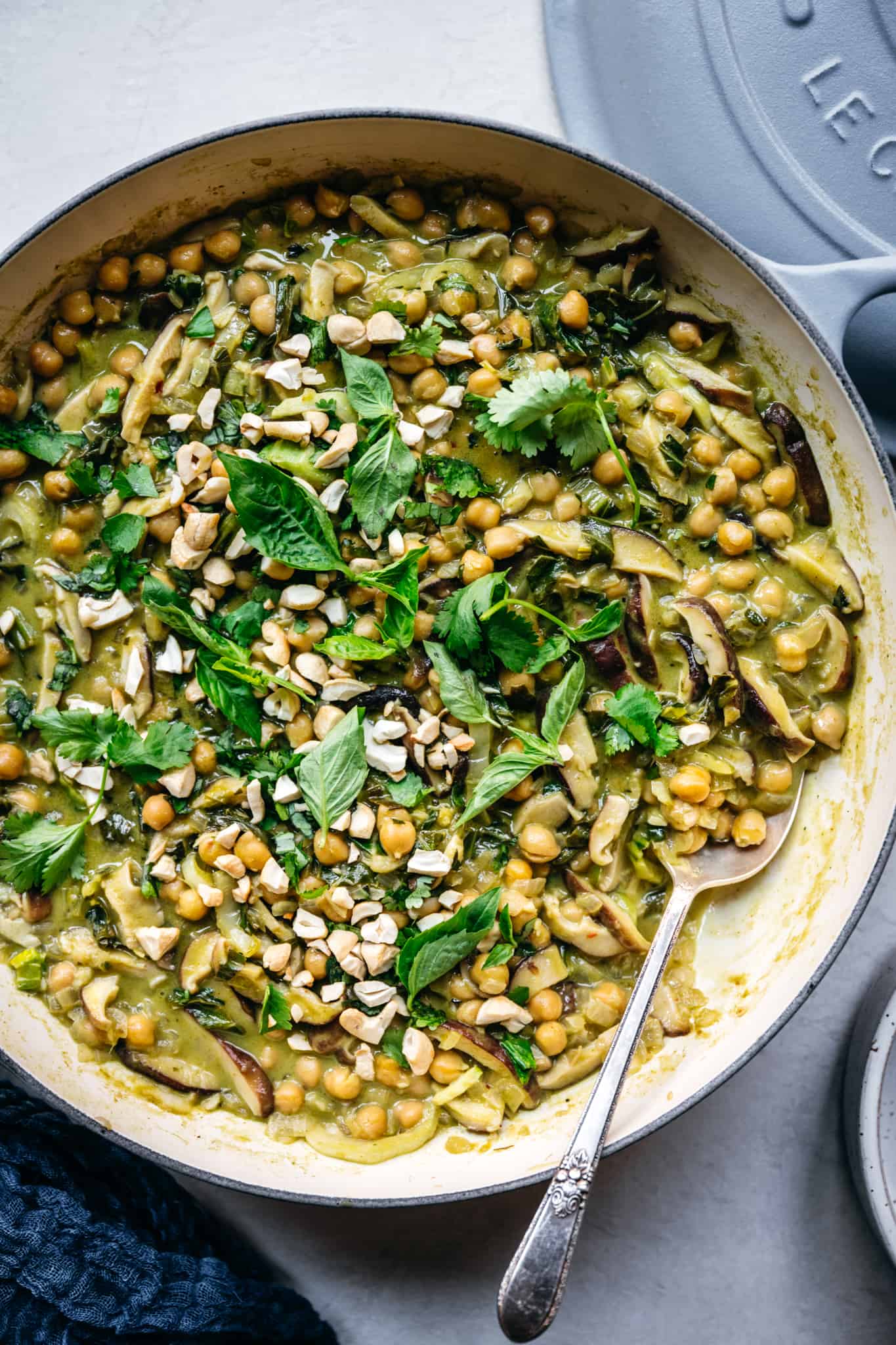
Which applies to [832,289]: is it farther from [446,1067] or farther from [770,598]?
[446,1067]

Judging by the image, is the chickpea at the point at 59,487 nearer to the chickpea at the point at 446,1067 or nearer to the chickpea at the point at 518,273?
the chickpea at the point at 518,273

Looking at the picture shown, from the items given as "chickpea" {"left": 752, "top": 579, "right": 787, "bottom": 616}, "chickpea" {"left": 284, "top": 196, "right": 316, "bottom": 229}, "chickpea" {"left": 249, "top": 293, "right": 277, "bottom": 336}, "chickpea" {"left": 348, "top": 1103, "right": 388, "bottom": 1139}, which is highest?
"chickpea" {"left": 284, "top": 196, "right": 316, "bottom": 229}

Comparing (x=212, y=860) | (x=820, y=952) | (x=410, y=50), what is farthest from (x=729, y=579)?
(x=410, y=50)

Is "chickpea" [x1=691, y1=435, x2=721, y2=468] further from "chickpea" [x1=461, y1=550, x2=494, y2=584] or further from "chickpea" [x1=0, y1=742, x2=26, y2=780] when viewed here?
"chickpea" [x1=0, y1=742, x2=26, y2=780]

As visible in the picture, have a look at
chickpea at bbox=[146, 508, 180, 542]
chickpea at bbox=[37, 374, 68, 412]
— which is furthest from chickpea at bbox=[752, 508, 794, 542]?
chickpea at bbox=[37, 374, 68, 412]

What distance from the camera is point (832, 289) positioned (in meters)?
3.19

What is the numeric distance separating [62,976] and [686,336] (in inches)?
112

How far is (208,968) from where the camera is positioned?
352cm

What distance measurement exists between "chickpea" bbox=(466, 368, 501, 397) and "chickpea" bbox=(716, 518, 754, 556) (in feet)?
2.76

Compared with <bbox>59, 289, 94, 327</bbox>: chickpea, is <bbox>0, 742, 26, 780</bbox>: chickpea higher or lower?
lower

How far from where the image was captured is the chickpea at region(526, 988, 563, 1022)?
139 inches

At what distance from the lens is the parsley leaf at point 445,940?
3.43 metres

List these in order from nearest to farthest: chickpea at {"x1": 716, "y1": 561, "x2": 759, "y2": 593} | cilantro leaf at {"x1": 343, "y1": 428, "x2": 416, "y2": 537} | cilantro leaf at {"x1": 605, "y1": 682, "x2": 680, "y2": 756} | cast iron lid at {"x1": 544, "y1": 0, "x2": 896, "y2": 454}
A: 1. cilantro leaf at {"x1": 343, "y1": 428, "x2": 416, "y2": 537}
2. cilantro leaf at {"x1": 605, "y1": 682, "x2": 680, "y2": 756}
3. chickpea at {"x1": 716, "y1": 561, "x2": 759, "y2": 593}
4. cast iron lid at {"x1": 544, "y1": 0, "x2": 896, "y2": 454}

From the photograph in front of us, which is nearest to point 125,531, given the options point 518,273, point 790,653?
point 518,273
